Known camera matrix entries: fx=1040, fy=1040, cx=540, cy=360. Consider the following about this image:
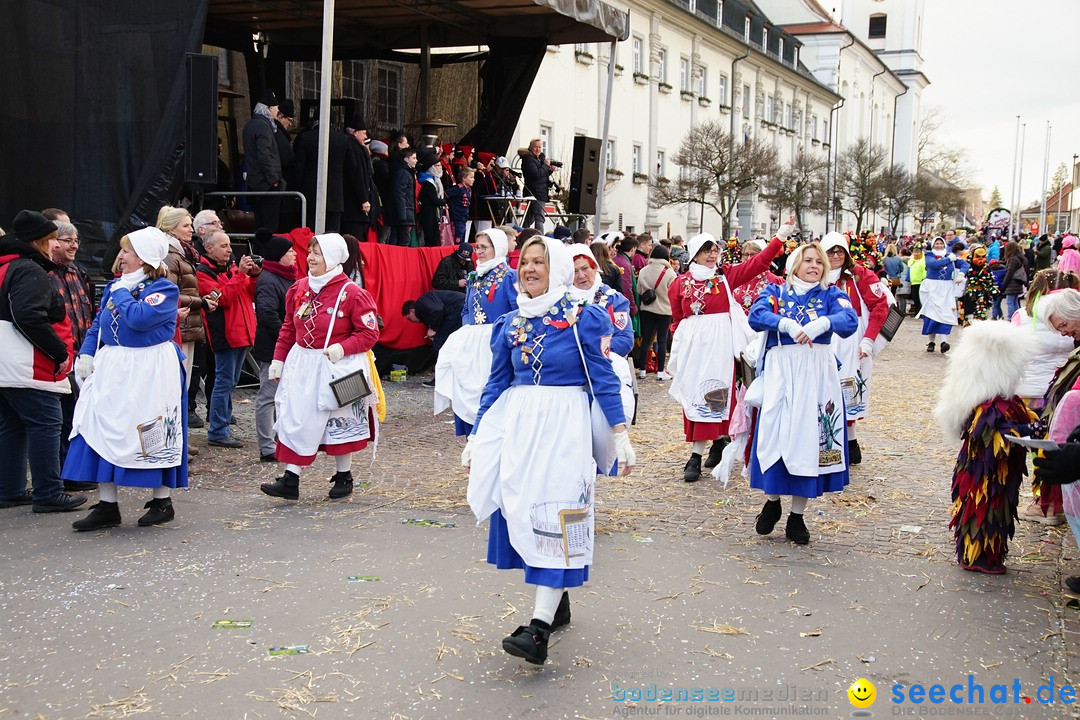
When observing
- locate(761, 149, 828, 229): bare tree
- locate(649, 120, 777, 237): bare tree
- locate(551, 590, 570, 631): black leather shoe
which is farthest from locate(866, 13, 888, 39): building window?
locate(551, 590, 570, 631): black leather shoe

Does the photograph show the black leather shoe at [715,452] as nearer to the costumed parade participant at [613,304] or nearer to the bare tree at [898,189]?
the costumed parade participant at [613,304]

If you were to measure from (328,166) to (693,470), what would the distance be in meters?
6.67

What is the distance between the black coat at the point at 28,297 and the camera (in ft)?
22.8

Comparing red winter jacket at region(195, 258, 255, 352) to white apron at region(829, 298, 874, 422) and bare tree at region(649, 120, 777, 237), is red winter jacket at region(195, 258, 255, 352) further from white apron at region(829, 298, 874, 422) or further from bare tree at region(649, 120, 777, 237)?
bare tree at region(649, 120, 777, 237)

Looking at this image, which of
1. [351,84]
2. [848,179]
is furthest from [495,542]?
[848,179]

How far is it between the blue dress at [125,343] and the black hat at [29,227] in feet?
2.77

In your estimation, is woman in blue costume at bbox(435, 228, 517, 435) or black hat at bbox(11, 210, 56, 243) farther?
woman in blue costume at bbox(435, 228, 517, 435)

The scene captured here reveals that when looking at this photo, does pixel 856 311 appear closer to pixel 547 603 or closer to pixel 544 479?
pixel 544 479

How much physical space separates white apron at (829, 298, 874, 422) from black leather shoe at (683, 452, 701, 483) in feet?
4.21

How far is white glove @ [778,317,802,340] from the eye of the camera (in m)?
6.50

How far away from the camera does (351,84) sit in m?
20.8

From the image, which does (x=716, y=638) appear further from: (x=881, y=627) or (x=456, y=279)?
(x=456, y=279)

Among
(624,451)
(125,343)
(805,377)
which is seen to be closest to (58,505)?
(125,343)

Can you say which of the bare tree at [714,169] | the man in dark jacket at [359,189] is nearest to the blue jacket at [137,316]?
the man in dark jacket at [359,189]
